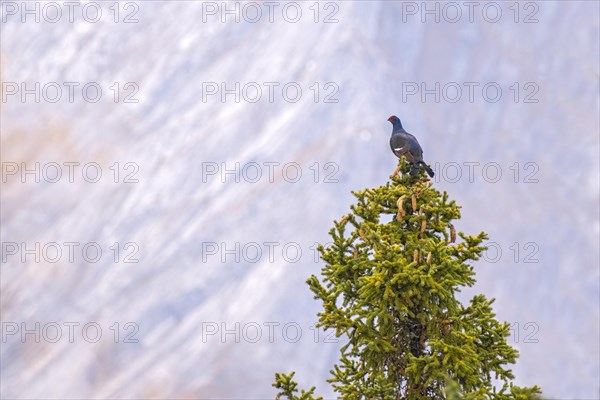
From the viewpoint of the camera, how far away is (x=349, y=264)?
1172 cm

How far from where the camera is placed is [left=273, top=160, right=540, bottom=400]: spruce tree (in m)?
11.0

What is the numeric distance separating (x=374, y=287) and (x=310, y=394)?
184cm

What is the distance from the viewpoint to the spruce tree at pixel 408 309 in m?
11.0

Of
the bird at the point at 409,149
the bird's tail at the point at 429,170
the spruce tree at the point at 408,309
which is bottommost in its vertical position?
the spruce tree at the point at 408,309

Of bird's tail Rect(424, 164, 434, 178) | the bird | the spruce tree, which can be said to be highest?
the bird

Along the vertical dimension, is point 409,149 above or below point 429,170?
above

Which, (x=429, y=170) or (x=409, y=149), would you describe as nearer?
(x=429, y=170)

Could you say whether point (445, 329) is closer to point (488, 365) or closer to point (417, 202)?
point (488, 365)

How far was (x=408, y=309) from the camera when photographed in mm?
11297

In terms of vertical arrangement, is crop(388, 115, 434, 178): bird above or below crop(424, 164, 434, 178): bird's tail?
above

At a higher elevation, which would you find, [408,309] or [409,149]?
[409,149]

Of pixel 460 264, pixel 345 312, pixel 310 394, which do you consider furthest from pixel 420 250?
pixel 310 394

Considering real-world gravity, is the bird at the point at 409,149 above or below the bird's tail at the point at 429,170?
above

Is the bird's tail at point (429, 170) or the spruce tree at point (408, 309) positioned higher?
the bird's tail at point (429, 170)
